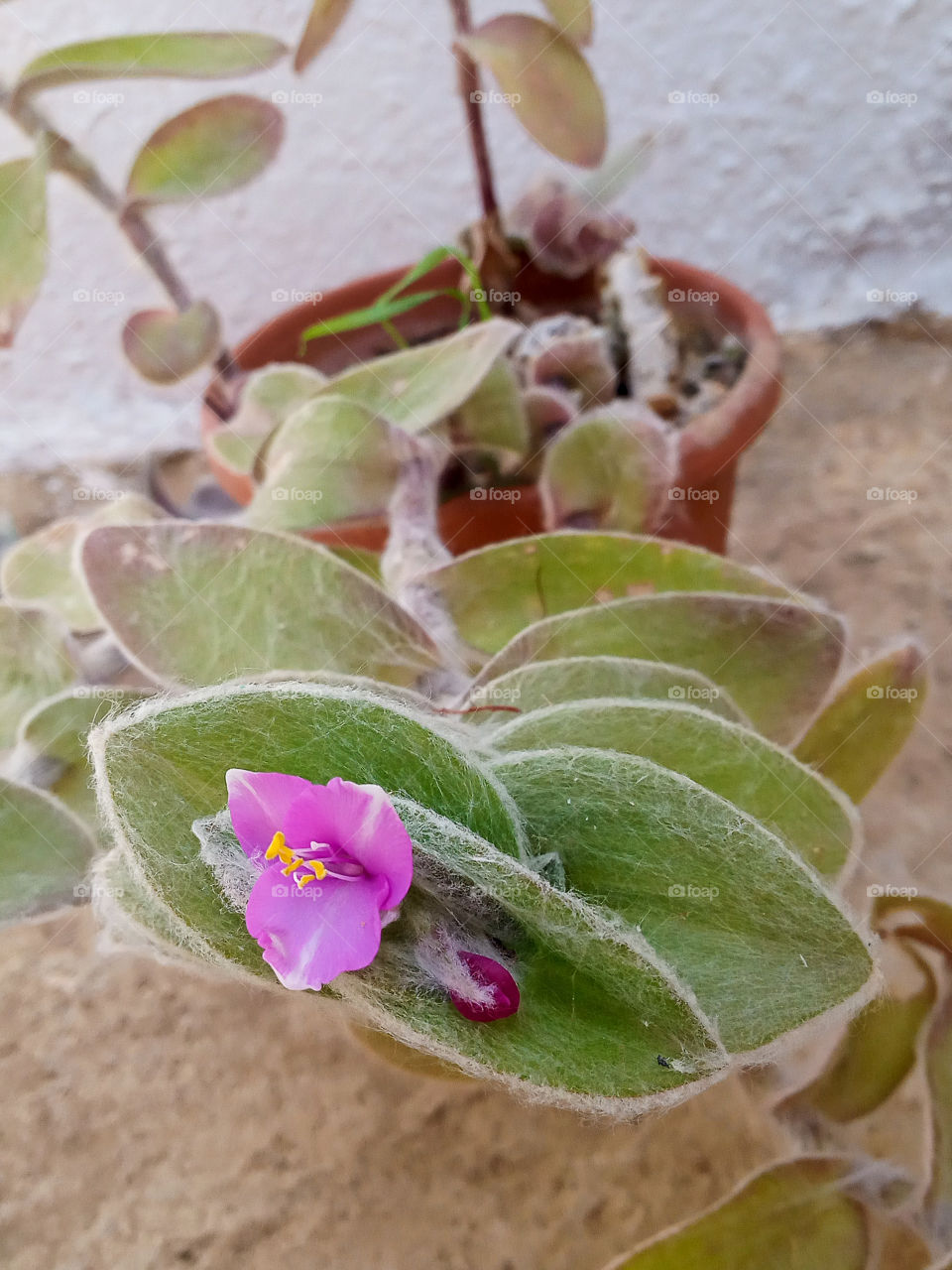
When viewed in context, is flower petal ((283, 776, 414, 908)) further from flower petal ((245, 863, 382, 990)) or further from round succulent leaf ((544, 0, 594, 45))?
round succulent leaf ((544, 0, 594, 45))

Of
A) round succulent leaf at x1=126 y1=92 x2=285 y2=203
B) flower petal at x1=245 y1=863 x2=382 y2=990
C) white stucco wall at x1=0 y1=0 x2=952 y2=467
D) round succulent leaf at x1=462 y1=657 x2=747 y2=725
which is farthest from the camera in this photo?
white stucco wall at x1=0 y1=0 x2=952 y2=467

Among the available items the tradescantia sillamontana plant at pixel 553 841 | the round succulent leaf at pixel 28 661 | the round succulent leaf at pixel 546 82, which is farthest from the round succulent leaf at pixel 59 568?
the round succulent leaf at pixel 546 82

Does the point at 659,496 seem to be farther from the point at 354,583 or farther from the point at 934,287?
the point at 934,287

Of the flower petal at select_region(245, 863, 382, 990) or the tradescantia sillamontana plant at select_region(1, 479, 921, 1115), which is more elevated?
the flower petal at select_region(245, 863, 382, 990)

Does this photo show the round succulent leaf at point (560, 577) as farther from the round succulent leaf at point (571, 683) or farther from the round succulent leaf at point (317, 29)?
the round succulent leaf at point (317, 29)

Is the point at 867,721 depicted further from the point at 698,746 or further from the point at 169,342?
the point at 169,342

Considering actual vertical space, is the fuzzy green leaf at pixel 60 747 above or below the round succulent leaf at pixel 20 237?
below

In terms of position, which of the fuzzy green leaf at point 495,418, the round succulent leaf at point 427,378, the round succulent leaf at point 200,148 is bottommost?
the fuzzy green leaf at point 495,418

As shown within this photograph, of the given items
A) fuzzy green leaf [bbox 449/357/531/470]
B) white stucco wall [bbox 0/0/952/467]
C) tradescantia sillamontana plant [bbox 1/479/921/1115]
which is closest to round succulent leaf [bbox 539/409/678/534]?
fuzzy green leaf [bbox 449/357/531/470]
